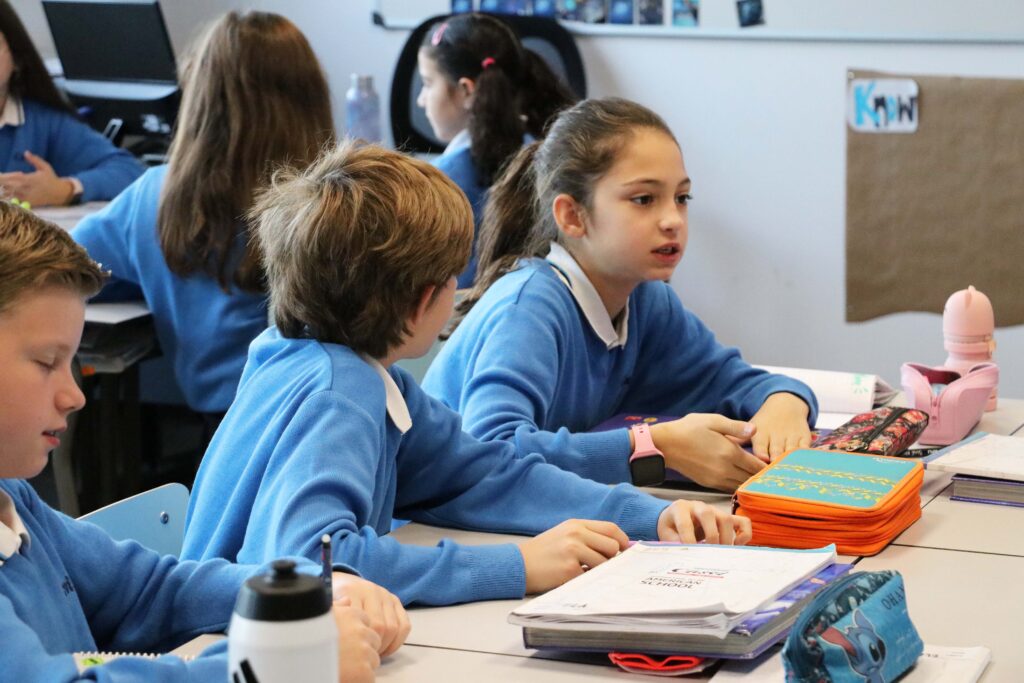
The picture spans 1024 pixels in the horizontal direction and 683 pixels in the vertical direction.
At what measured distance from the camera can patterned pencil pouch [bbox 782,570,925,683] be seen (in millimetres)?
988

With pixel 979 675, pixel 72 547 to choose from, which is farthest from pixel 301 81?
pixel 979 675

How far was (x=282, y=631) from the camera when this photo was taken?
2.42ft

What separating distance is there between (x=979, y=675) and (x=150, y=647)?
74 centimetres

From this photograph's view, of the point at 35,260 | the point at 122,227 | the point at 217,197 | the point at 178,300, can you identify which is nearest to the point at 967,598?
the point at 35,260

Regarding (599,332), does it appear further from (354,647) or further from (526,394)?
(354,647)

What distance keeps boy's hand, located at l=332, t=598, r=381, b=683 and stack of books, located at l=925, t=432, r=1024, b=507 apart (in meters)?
0.84

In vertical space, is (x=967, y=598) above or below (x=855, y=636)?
below

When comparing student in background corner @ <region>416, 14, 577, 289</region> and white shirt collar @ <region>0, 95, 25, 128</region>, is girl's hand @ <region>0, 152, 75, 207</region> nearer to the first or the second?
white shirt collar @ <region>0, 95, 25, 128</region>

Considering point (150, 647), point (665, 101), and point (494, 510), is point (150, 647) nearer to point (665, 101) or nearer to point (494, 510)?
point (494, 510)

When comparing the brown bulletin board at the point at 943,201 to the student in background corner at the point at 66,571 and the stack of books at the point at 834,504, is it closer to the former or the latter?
the stack of books at the point at 834,504

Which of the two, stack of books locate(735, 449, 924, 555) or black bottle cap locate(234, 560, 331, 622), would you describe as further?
stack of books locate(735, 449, 924, 555)

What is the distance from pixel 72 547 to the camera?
1.22m

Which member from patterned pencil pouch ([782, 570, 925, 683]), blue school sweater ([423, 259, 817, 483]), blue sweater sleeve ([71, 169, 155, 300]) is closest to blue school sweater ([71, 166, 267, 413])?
blue sweater sleeve ([71, 169, 155, 300])

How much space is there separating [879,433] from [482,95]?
179 centimetres
